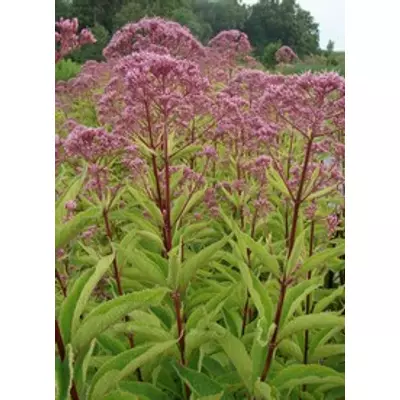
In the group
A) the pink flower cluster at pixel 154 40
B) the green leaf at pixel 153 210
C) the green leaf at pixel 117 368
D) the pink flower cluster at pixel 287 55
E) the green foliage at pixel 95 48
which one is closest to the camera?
the green leaf at pixel 117 368

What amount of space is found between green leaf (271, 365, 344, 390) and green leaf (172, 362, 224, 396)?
0.34 ft

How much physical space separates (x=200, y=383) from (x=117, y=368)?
15 cm

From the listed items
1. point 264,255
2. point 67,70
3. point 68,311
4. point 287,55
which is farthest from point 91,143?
point 67,70

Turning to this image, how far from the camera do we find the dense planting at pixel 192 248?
2.61ft

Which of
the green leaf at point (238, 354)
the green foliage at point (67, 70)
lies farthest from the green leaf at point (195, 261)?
the green foliage at point (67, 70)

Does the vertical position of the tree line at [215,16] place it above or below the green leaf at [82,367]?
above

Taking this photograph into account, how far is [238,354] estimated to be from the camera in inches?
35.9

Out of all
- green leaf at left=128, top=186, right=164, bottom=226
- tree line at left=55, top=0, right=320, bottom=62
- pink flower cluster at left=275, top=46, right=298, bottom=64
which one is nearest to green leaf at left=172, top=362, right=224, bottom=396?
green leaf at left=128, top=186, right=164, bottom=226
